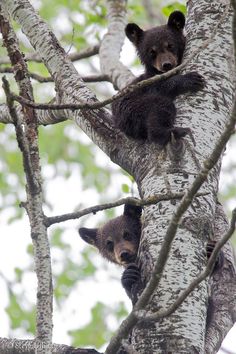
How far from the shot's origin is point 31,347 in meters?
3.74

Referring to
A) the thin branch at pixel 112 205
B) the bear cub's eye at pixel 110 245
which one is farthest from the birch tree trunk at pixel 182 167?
the bear cub's eye at pixel 110 245

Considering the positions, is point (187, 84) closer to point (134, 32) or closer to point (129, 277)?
point (129, 277)

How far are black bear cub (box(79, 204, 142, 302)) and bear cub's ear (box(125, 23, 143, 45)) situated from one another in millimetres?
1811

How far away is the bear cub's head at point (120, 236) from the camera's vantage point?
6840 mm

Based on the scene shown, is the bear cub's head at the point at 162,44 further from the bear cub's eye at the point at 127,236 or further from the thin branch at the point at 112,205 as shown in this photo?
the thin branch at the point at 112,205

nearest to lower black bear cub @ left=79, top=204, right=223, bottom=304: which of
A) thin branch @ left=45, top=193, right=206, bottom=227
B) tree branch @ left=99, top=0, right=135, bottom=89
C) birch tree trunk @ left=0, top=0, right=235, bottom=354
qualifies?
tree branch @ left=99, top=0, right=135, bottom=89

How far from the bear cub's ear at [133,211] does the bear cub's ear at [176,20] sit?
1.81 meters

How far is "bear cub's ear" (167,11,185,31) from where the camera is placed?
6721 mm

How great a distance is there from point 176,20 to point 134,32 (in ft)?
1.97

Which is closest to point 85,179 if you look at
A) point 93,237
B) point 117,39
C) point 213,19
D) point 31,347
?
point 93,237

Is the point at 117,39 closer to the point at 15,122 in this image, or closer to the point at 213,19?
the point at 213,19

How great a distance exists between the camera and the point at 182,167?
3.86 metres

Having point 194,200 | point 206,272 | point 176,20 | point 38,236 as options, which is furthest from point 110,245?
point 206,272

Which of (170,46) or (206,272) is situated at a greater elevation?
(170,46)
